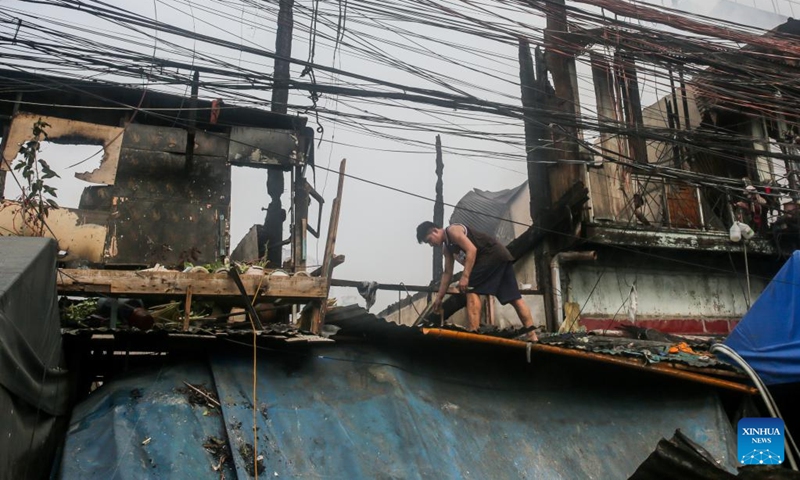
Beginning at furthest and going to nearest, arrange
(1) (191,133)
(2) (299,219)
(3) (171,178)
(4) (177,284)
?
1. (2) (299,219)
2. (3) (171,178)
3. (1) (191,133)
4. (4) (177,284)

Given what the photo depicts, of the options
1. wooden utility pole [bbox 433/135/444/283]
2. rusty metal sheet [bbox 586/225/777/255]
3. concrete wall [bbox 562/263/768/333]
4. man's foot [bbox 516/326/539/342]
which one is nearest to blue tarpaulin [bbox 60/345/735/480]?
man's foot [bbox 516/326/539/342]

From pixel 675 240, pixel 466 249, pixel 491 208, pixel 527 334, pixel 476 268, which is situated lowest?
pixel 527 334

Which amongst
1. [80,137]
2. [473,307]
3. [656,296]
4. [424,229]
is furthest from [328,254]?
[656,296]

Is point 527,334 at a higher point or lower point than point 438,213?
lower

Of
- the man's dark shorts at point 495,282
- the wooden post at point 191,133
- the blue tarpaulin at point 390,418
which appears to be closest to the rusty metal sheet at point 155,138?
the wooden post at point 191,133

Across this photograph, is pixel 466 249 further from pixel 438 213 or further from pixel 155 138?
pixel 438 213

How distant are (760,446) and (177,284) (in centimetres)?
458

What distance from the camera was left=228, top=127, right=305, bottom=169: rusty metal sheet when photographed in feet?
30.7

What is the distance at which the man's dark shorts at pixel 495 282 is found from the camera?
755 cm

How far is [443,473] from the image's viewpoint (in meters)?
4.89

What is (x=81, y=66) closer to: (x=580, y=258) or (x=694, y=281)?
(x=580, y=258)

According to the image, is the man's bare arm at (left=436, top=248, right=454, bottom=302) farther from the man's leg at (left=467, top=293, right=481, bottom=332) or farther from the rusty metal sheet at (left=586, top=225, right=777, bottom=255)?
the rusty metal sheet at (left=586, top=225, right=777, bottom=255)

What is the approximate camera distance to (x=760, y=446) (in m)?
4.05

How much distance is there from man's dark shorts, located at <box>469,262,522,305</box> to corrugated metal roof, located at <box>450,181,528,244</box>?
10.9m
